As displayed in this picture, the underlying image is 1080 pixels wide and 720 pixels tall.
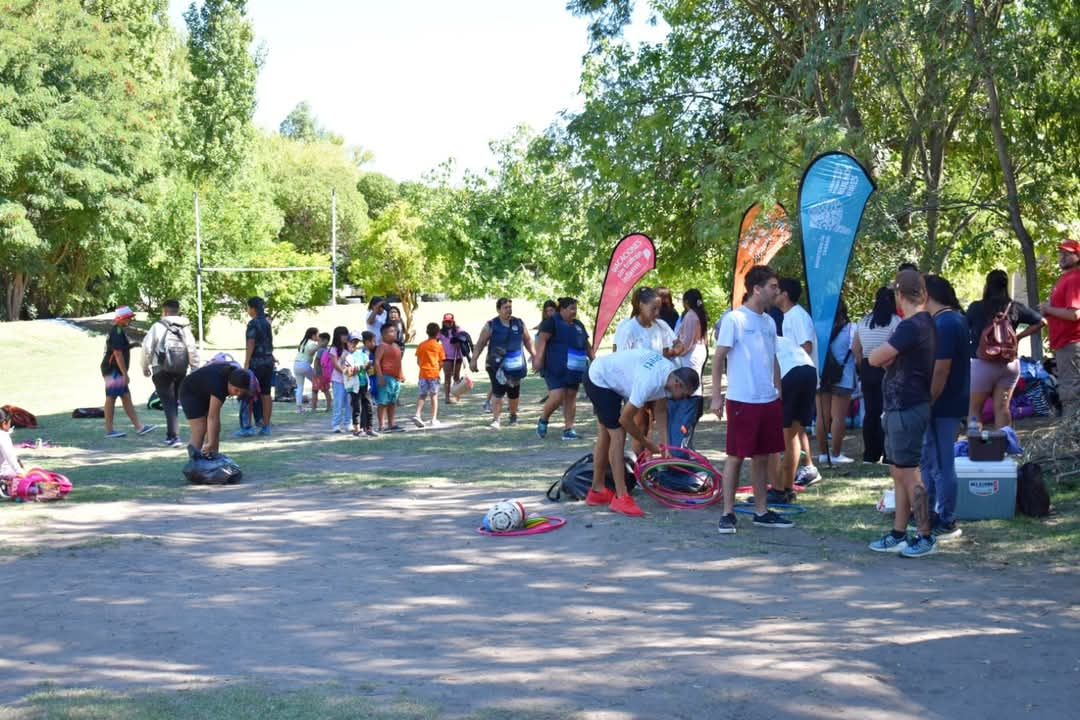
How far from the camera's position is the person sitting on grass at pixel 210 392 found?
11.5m

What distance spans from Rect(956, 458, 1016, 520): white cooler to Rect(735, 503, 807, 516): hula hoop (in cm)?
120

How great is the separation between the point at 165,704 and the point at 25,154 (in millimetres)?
40899

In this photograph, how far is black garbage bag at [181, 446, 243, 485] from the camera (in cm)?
1152

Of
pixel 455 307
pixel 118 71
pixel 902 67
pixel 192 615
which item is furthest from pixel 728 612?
pixel 455 307

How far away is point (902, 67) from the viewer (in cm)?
1481

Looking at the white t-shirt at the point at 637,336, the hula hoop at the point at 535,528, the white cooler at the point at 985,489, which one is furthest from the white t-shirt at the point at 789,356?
the hula hoop at the point at 535,528

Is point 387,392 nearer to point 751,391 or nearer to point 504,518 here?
point 504,518

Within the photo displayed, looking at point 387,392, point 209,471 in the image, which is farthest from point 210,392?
point 387,392

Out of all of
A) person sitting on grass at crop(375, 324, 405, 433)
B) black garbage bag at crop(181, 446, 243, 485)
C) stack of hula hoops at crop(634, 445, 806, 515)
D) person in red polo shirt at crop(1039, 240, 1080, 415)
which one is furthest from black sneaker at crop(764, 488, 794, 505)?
person sitting on grass at crop(375, 324, 405, 433)

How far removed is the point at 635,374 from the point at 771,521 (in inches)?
58.9

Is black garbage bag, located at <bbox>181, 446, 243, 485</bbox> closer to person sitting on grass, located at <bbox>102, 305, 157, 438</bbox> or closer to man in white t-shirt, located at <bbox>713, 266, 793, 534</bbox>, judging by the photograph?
person sitting on grass, located at <bbox>102, 305, 157, 438</bbox>

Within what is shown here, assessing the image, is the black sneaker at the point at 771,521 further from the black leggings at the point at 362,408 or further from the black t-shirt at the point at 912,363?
the black leggings at the point at 362,408

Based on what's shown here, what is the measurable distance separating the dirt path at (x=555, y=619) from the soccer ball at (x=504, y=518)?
0.18 meters

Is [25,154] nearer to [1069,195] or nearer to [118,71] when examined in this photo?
[118,71]
